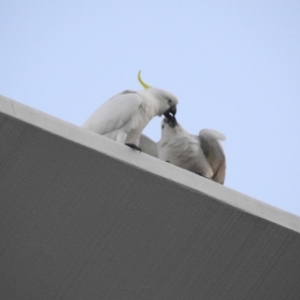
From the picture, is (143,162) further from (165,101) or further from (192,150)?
(165,101)

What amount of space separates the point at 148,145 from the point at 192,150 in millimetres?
249

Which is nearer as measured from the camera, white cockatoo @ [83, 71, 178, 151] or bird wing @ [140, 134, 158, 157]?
white cockatoo @ [83, 71, 178, 151]

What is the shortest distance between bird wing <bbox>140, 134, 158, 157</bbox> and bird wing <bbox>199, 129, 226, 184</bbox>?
0.29m

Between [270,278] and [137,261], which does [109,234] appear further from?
[270,278]

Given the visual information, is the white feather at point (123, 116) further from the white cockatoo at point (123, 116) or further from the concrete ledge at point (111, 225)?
the concrete ledge at point (111, 225)

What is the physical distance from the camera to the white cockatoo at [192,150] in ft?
11.1

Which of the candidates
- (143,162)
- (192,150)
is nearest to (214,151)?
(192,150)

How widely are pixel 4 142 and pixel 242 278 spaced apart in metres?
0.83

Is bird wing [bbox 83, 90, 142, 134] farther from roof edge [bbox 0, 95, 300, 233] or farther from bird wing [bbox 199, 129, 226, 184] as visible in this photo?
roof edge [bbox 0, 95, 300, 233]

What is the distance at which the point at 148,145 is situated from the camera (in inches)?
135

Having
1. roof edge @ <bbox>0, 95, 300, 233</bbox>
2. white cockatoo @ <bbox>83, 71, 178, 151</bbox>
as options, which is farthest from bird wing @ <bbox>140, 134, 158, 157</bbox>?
roof edge @ <bbox>0, 95, 300, 233</bbox>

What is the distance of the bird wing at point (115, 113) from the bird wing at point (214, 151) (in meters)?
0.52

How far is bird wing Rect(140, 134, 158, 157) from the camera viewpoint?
3393 mm

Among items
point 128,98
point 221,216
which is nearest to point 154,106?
point 128,98
